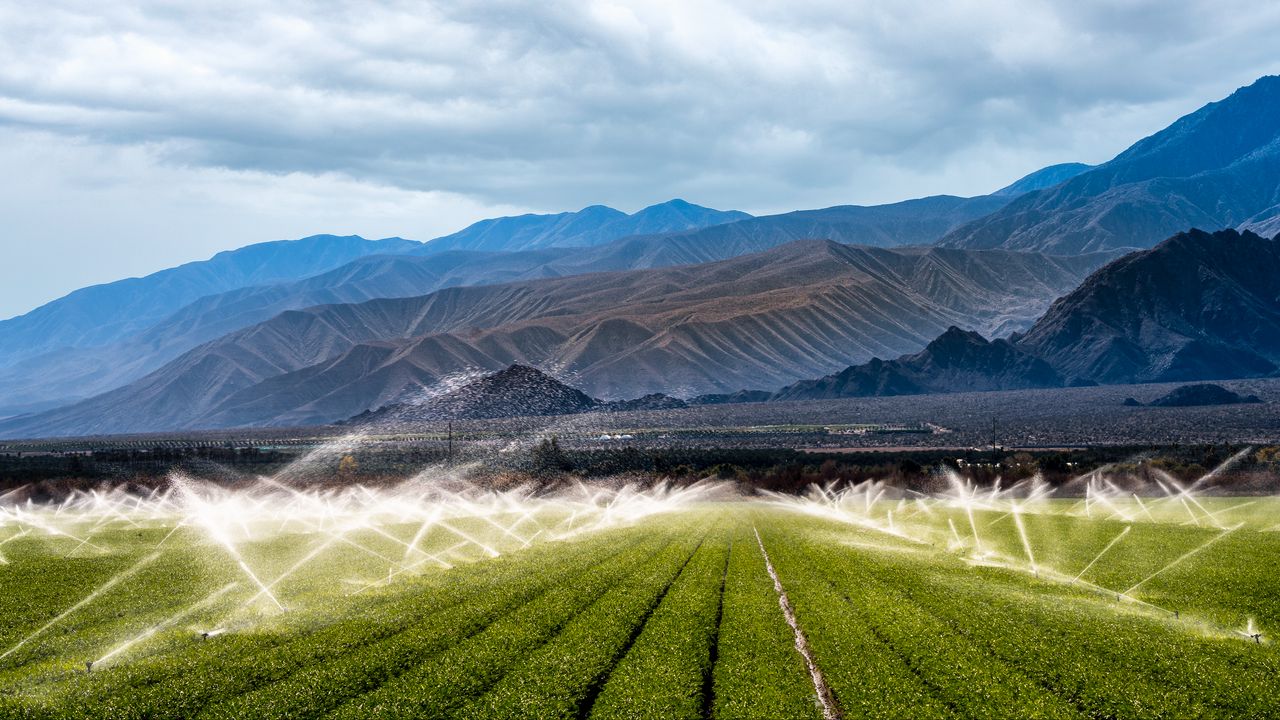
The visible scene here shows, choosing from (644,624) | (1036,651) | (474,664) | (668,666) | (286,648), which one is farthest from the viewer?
(644,624)

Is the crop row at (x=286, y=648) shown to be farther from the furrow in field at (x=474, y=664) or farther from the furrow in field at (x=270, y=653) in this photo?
the furrow in field at (x=474, y=664)

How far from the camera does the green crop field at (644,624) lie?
18281 millimetres

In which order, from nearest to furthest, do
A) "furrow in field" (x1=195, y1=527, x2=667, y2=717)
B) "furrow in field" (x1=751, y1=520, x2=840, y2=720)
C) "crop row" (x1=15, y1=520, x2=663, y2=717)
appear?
"furrow in field" (x1=195, y1=527, x2=667, y2=717) → "furrow in field" (x1=751, y1=520, x2=840, y2=720) → "crop row" (x1=15, y1=520, x2=663, y2=717)

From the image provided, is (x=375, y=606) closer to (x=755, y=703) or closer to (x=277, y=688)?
(x=277, y=688)

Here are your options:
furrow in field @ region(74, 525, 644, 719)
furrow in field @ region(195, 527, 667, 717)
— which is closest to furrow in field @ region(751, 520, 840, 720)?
furrow in field @ region(195, 527, 667, 717)

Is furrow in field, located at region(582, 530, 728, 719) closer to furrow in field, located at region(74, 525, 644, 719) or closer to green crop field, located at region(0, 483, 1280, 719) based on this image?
green crop field, located at region(0, 483, 1280, 719)

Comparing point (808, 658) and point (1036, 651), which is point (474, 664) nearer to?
point (808, 658)

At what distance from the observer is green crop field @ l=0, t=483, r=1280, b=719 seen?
18281mm

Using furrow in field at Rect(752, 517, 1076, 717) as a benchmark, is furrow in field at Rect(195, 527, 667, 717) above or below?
above

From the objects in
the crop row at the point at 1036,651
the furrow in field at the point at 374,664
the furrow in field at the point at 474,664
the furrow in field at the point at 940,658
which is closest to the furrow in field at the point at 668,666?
the furrow in field at the point at 474,664

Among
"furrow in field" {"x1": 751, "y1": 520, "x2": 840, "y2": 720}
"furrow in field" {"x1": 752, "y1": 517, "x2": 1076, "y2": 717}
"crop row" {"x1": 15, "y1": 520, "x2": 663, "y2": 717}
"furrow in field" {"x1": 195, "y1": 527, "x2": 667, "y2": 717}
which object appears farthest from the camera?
"crop row" {"x1": 15, "y1": 520, "x2": 663, "y2": 717}

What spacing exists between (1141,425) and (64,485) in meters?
160

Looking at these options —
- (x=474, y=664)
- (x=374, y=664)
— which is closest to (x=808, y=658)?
(x=474, y=664)

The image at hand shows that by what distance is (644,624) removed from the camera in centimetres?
2486
